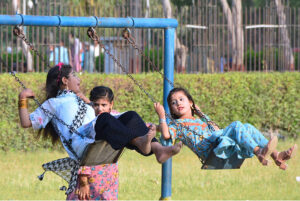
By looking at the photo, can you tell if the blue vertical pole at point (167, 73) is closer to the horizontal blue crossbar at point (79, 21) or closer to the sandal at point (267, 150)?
the horizontal blue crossbar at point (79, 21)

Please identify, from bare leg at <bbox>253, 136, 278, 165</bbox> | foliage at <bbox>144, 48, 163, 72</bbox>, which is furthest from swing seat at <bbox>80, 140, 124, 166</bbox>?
foliage at <bbox>144, 48, 163, 72</bbox>

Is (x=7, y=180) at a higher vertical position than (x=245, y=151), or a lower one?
lower

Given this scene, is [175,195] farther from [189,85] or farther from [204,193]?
[189,85]

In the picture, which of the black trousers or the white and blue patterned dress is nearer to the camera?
the black trousers

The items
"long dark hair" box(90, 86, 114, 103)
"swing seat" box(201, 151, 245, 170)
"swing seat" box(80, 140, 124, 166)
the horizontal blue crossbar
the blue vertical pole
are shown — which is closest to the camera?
"swing seat" box(80, 140, 124, 166)

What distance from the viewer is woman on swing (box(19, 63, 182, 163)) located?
5.30 meters

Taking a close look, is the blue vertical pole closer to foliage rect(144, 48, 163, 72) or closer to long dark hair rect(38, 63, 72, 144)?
long dark hair rect(38, 63, 72, 144)

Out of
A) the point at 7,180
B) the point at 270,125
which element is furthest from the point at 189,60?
the point at 7,180

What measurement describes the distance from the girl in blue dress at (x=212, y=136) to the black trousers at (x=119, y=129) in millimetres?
517

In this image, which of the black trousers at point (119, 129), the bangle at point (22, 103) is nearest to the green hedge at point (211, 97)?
the bangle at point (22, 103)

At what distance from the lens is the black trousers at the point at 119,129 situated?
524 centimetres

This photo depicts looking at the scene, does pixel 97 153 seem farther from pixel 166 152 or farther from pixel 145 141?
pixel 166 152

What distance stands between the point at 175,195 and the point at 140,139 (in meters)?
2.84

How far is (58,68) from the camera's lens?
5.83m
